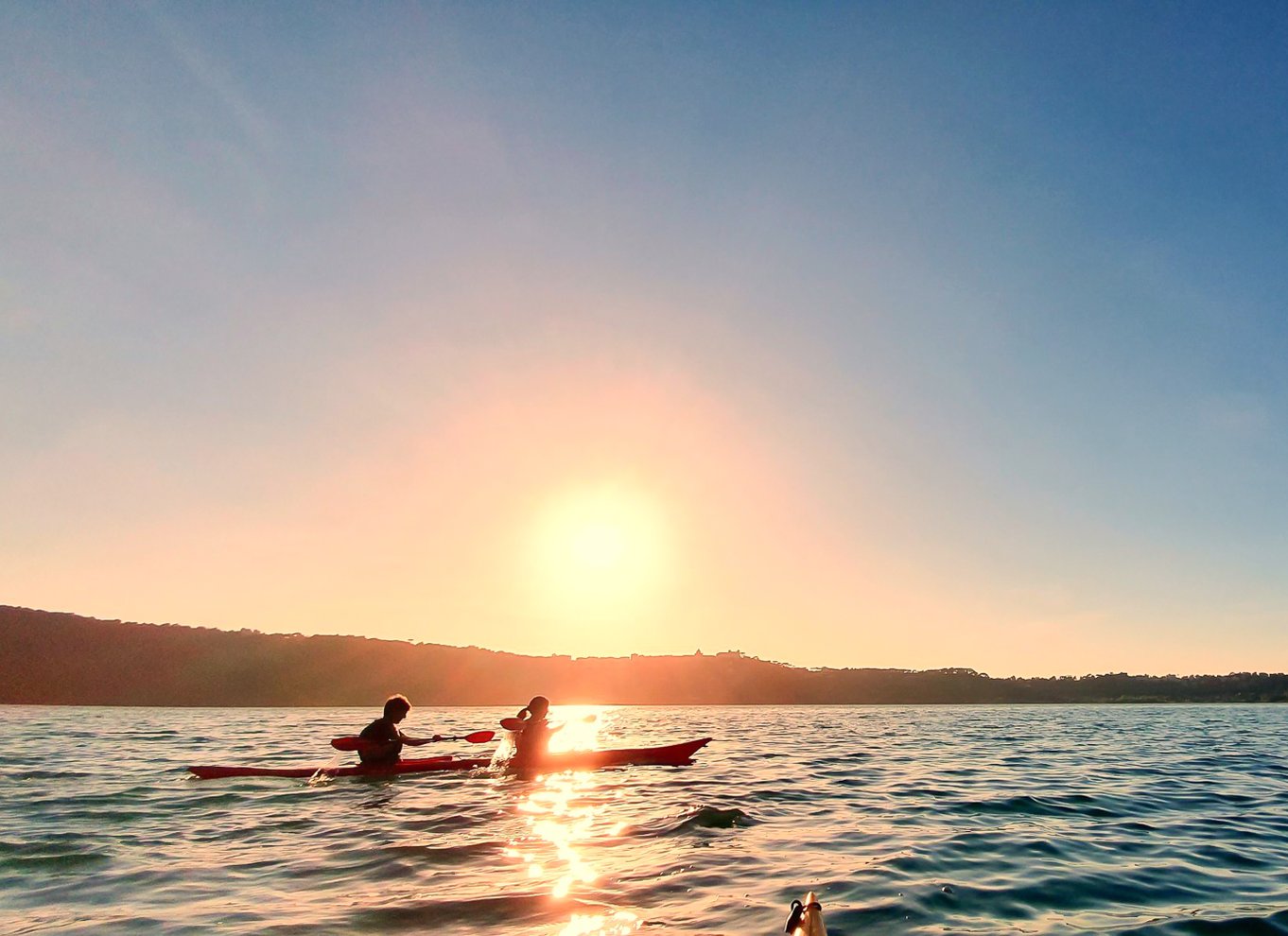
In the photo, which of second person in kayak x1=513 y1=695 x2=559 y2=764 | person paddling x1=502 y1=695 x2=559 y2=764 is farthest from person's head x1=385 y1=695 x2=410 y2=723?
second person in kayak x1=513 y1=695 x2=559 y2=764

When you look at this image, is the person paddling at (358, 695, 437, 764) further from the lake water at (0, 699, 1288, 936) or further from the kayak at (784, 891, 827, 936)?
the kayak at (784, 891, 827, 936)

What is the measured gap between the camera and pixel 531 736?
19.2 m

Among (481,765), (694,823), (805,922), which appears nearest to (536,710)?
(481,765)

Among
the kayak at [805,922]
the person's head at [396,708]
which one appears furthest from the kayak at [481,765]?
the kayak at [805,922]

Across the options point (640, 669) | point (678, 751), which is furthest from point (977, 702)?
point (678, 751)

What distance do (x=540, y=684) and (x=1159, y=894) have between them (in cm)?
13698

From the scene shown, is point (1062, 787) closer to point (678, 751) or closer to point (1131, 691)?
point (678, 751)

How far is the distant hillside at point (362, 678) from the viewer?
102m

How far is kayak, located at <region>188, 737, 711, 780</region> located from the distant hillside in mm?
102039

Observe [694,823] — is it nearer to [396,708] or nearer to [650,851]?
[650,851]

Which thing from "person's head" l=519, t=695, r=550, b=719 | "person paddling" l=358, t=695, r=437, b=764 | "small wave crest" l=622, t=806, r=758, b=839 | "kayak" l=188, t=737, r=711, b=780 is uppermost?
"person's head" l=519, t=695, r=550, b=719

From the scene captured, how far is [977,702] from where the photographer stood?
447 feet

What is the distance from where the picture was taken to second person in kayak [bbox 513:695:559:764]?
19.2 m

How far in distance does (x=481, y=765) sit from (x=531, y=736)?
236 centimetres
